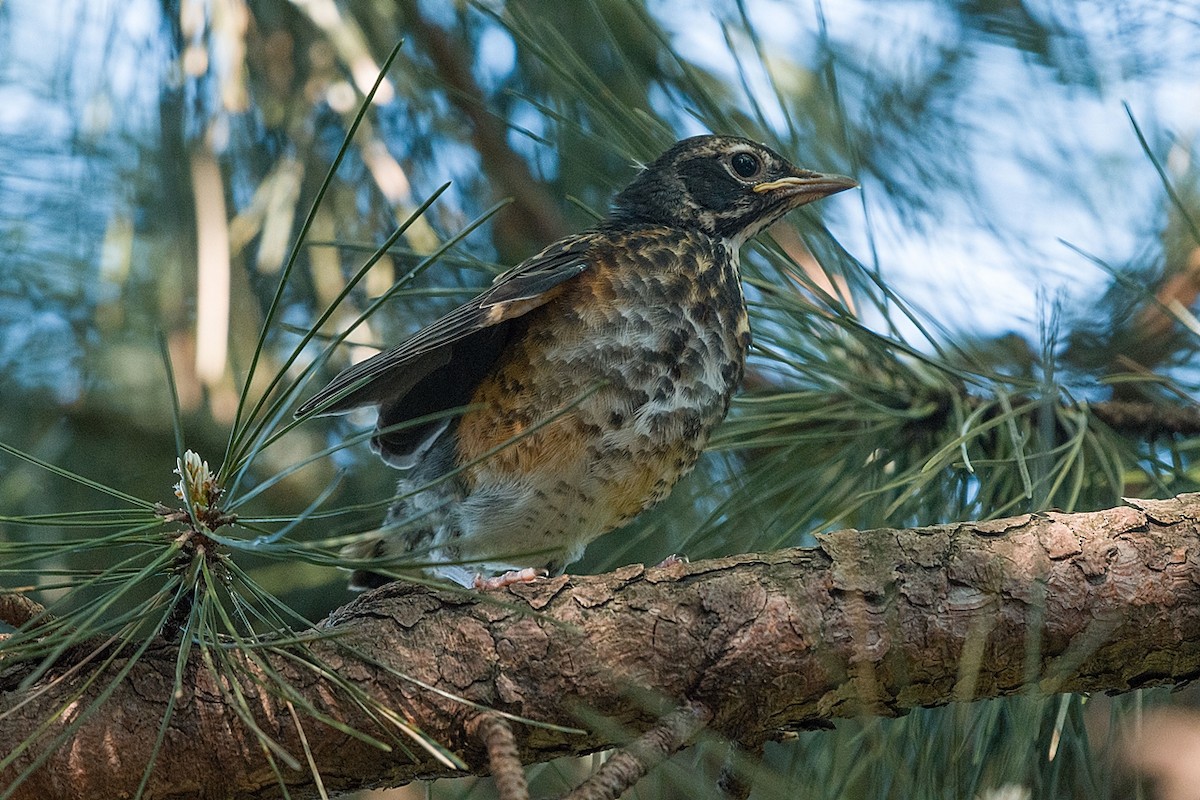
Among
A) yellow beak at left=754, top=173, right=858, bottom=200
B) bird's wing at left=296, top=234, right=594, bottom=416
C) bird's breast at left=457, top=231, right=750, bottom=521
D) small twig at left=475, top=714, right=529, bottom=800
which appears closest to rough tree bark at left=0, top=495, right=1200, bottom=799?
small twig at left=475, top=714, right=529, bottom=800

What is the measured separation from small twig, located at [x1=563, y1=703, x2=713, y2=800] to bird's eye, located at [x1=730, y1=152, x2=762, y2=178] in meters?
1.83

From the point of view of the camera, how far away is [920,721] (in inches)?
96.7

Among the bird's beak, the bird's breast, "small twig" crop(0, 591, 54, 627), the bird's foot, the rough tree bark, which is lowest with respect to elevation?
the rough tree bark

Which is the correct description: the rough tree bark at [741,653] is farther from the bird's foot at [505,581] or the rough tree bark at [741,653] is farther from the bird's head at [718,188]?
the bird's head at [718,188]

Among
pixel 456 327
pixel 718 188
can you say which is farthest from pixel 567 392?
pixel 718 188

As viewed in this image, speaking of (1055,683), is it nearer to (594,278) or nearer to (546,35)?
(594,278)

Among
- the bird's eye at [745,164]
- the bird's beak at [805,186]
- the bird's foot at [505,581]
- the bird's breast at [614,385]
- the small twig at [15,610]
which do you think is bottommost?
the small twig at [15,610]

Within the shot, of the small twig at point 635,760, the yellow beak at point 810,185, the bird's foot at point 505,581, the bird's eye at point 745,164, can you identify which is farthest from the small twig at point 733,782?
the bird's eye at point 745,164

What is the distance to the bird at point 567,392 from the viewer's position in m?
2.69

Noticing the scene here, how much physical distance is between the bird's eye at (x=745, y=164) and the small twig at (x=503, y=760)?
6.36ft

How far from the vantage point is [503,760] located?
155 centimetres

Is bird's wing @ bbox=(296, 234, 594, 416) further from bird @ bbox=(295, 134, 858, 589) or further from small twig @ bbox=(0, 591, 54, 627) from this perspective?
small twig @ bbox=(0, 591, 54, 627)

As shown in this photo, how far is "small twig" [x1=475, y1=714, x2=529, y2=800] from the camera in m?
1.47

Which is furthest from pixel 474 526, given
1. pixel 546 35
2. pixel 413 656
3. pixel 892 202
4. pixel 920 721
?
pixel 892 202
